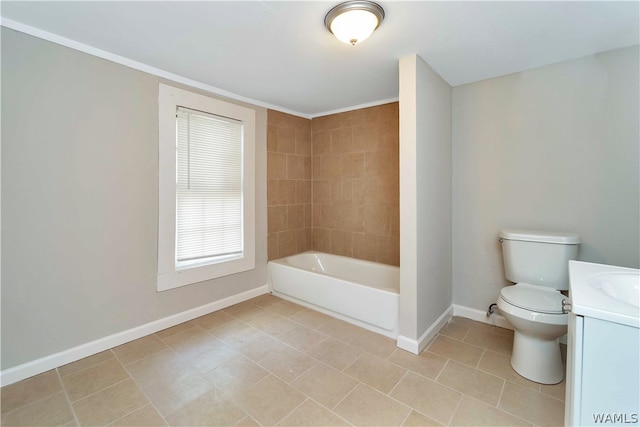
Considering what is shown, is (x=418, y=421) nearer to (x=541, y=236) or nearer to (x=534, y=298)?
(x=534, y=298)

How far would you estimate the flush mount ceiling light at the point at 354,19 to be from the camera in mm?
1454

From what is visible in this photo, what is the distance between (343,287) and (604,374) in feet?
5.78

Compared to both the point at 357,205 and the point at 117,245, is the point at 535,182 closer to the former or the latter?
the point at 357,205

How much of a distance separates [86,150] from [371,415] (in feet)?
8.14

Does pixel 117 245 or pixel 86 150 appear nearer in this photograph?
pixel 86 150

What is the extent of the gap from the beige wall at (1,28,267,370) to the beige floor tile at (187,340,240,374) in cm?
63

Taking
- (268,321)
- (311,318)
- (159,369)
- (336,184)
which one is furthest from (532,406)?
(336,184)

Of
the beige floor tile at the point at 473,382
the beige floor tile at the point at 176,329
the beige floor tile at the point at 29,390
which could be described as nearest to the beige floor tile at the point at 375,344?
the beige floor tile at the point at 473,382

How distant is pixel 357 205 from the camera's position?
3.32 metres

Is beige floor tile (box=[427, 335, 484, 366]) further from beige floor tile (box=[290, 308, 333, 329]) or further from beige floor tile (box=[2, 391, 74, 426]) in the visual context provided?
beige floor tile (box=[2, 391, 74, 426])

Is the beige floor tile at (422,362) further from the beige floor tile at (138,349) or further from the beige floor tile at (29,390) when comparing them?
the beige floor tile at (29,390)

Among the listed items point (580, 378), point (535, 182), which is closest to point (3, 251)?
point (580, 378)

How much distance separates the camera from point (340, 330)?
238 cm

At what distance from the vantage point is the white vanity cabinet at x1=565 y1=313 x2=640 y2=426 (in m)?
0.84
